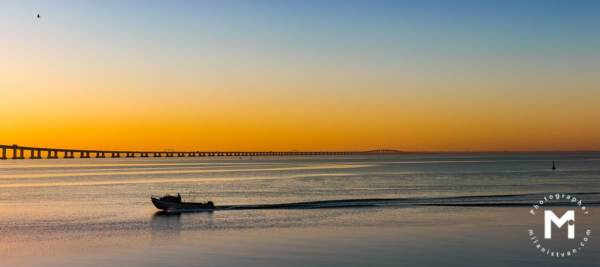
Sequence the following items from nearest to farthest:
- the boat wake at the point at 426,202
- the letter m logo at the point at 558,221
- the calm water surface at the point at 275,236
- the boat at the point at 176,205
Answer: the calm water surface at the point at 275,236 → the letter m logo at the point at 558,221 → the boat at the point at 176,205 → the boat wake at the point at 426,202

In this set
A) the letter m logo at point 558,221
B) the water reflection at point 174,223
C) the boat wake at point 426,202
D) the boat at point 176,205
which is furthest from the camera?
the boat wake at point 426,202

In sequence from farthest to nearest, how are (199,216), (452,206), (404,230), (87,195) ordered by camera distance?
(87,195), (452,206), (199,216), (404,230)

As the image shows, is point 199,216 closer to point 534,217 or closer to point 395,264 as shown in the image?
point 534,217

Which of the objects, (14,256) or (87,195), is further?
(87,195)

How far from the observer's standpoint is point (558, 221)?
4888 cm

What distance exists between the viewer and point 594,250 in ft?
117

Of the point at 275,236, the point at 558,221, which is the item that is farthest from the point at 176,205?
the point at 558,221

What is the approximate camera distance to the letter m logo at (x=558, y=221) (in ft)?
136

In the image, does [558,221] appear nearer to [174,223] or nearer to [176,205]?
[174,223]

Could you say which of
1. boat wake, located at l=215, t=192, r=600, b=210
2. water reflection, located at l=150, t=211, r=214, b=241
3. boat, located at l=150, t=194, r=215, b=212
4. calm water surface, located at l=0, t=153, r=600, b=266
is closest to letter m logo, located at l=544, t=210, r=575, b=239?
calm water surface, located at l=0, t=153, r=600, b=266

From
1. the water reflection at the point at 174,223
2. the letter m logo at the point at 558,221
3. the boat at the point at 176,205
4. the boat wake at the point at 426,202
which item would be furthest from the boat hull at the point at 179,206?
the letter m logo at the point at 558,221

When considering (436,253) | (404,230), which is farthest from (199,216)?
(436,253)

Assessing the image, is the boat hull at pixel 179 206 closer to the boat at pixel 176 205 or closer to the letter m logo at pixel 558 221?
the boat at pixel 176 205

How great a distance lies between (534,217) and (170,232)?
79.2 feet
